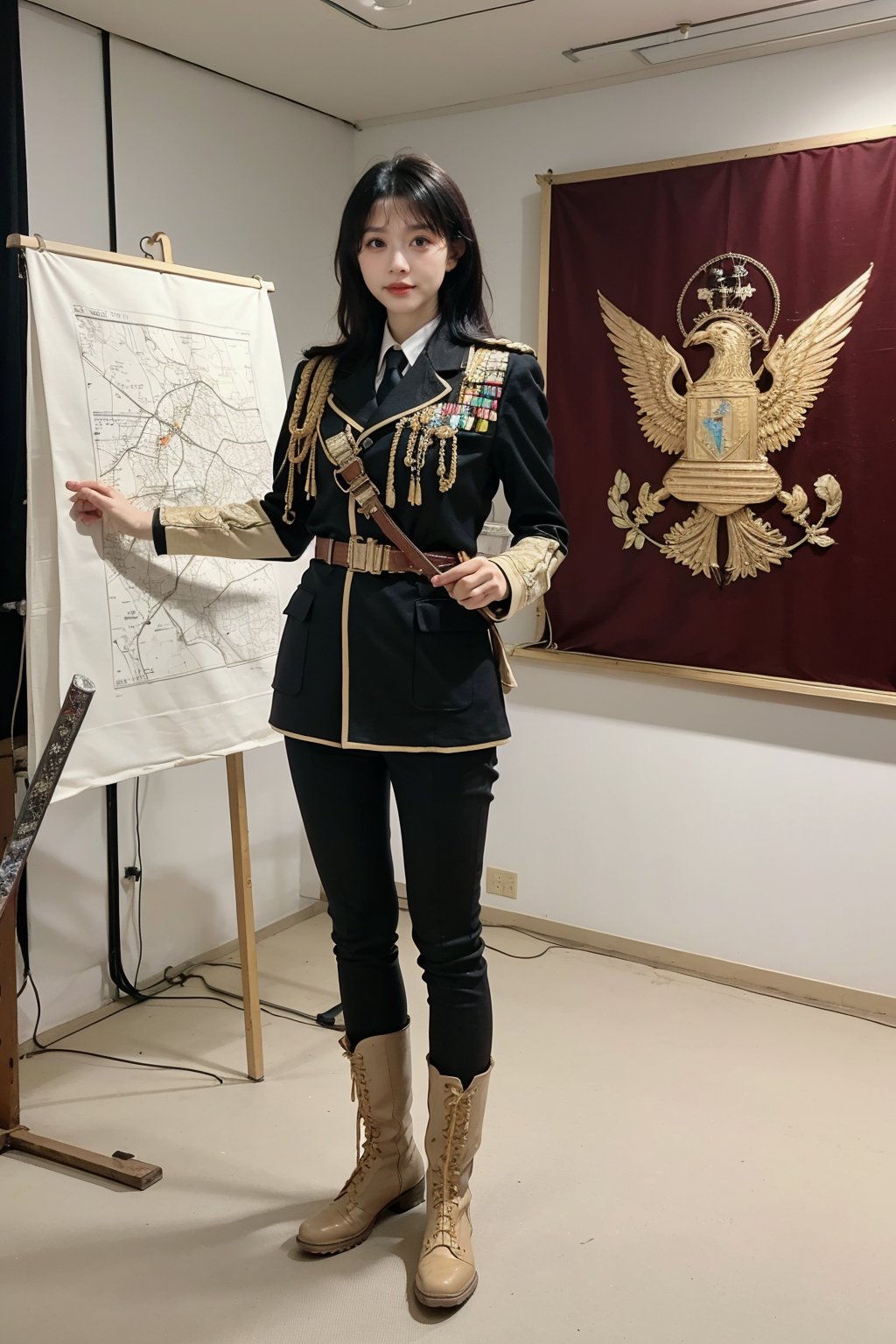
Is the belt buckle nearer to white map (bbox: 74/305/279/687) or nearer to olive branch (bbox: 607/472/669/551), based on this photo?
white map (bbox: 74/305/279/687)

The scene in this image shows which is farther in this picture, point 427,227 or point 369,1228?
point 369,1228

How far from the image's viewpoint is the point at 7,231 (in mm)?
2268

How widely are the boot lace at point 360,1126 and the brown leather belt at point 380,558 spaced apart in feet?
2.63

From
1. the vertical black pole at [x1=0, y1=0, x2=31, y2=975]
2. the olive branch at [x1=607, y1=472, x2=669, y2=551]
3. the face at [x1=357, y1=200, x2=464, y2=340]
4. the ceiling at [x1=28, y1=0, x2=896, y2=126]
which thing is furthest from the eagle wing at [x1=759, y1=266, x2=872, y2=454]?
the vertical black pole at [x1=0, y1=0, x2=31, y2=975]

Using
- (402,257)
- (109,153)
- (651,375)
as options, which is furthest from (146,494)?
(651,375)

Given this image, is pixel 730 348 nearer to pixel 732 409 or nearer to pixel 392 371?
pixel 732 409

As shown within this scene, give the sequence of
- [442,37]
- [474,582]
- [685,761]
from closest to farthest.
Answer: [474,582] → [442,37] → [685,761]

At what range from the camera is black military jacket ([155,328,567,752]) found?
5.49 ft

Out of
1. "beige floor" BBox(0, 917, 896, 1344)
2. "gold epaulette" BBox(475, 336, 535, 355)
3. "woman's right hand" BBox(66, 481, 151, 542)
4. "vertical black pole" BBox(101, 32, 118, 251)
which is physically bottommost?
"beige floor" BBox(0, 917, 896, 1344)

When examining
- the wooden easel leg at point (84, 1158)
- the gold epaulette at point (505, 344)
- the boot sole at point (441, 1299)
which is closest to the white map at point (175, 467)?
the gold epaulette at point (505, 344)

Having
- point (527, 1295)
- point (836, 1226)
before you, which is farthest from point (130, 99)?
point (836, 1226)

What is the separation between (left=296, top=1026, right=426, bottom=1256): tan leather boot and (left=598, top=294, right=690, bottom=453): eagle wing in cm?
168

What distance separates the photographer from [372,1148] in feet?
6.27

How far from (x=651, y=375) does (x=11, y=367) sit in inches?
59.8
